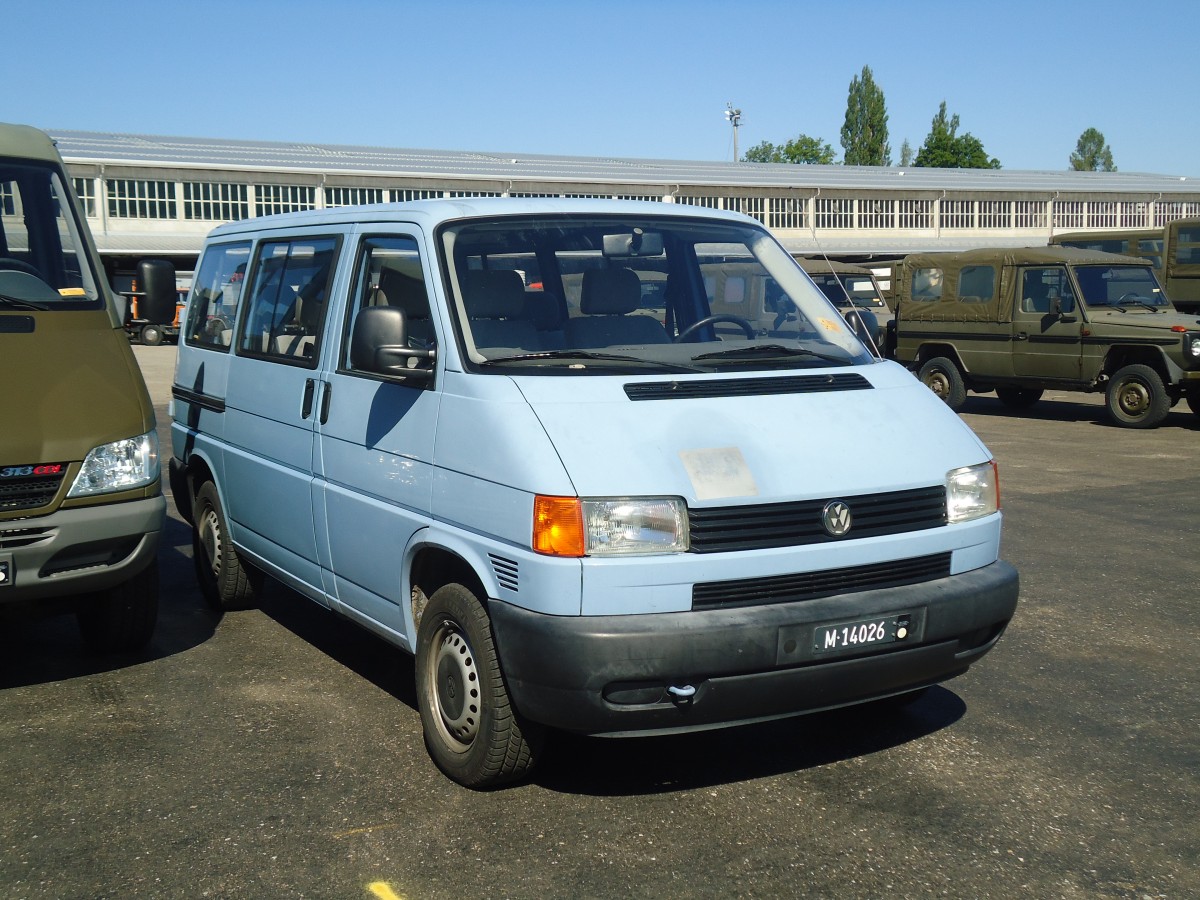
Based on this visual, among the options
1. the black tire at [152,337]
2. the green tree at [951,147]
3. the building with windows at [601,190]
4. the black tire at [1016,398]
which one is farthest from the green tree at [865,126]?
the black tire at [1016,398]

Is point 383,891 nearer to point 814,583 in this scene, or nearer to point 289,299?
point 814,583

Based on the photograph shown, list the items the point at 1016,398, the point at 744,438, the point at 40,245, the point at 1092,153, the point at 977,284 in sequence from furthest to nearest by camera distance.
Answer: the point at 1092,153 → the point at 1016,398 → the point at 977,284 → the point at 40,245 → the point at 744,438

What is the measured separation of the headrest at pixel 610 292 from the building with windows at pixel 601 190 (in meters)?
38.9

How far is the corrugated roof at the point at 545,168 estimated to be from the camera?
51.1 m

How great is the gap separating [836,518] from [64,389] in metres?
3.34

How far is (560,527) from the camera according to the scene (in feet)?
12.5

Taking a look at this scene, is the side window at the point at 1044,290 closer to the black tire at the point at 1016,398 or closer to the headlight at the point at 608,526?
the black tire at the point at 1016,398

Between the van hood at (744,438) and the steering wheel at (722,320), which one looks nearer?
the van hood at (744,438)

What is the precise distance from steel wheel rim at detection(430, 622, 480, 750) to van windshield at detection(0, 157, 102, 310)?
279cm

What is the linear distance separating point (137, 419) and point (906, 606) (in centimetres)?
336

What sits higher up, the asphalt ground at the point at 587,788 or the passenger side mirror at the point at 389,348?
the passenger side mirror at the point at 389,348

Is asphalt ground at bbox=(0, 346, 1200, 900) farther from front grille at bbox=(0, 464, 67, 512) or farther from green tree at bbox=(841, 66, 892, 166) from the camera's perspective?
green tree at bbox=(841, 66, 892, 166)

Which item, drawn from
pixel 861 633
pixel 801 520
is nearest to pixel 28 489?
pixel 801 520

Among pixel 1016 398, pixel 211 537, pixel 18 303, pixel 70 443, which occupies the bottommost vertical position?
pixel 1016 398
